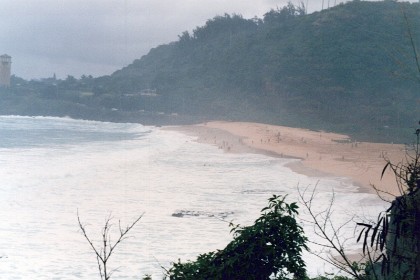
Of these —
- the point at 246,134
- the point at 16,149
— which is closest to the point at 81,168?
the point at 16,149

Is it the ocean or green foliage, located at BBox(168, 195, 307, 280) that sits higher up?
green foliage, located at BBox(168, 195, 307, 280)

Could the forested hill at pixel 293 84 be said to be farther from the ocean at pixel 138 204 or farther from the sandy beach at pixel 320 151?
the ocean at pixel 138 204

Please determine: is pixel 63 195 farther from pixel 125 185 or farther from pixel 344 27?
pixel 344 27

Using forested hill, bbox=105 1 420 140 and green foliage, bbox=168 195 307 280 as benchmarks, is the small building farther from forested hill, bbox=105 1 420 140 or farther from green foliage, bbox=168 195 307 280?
green foliage, bbox=168 195 307 280

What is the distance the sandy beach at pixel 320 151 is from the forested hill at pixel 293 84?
26.9 ft

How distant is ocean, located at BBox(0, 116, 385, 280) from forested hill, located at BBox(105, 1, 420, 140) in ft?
101

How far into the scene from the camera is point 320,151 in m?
38.1

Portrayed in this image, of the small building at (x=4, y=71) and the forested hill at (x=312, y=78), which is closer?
the forested hill at (x=312, y=78)

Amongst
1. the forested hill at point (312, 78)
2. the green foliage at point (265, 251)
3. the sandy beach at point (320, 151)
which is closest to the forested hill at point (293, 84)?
the forested hill at point (312, 78)

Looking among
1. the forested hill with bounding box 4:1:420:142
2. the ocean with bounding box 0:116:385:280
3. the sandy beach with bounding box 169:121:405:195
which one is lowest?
the ocean with bounding box 0:116:385:280

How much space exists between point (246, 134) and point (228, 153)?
16413 millimetres

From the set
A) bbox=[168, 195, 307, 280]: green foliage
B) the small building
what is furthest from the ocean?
the small building

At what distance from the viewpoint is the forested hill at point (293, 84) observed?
231ft

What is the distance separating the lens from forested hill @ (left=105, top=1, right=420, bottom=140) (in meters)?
70.1
